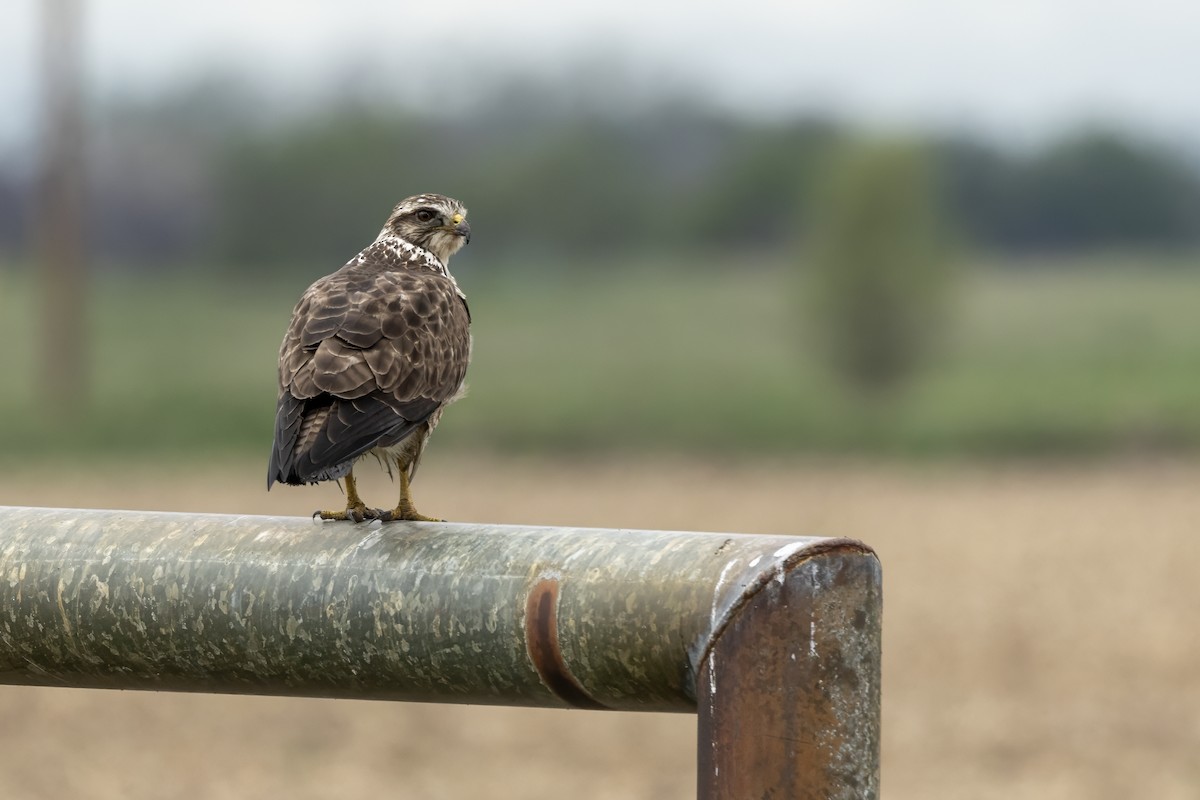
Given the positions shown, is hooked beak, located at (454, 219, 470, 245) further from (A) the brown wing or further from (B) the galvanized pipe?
(B) the galvanized pipe

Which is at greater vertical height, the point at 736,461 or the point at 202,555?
the point at 202,555

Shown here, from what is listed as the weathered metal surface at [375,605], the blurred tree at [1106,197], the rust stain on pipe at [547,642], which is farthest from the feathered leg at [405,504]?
the blurred tree at [1106,197]

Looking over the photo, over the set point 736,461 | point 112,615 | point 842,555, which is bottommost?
point 736,461

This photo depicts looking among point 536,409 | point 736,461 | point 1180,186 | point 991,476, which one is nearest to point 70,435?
point 536,409

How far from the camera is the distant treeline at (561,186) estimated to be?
170 ft

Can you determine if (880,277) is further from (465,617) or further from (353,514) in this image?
(465,617)

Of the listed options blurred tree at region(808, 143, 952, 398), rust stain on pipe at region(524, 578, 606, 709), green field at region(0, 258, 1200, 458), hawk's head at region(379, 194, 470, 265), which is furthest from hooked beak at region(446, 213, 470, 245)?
blurred tree at region(808, 143, 952, 398)

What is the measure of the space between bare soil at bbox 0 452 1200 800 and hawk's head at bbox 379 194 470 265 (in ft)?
19.1

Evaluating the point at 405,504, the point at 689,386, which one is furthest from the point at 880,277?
the point at 405,504

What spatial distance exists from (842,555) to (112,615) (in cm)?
96

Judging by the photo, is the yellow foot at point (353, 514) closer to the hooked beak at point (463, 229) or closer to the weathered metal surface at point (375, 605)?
the weathered metal surface at point (375, 605)

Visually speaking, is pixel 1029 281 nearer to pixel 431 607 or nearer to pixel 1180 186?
pixel 1180 186

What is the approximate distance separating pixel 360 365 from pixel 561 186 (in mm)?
52713

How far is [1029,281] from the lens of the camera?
59.6 meters
